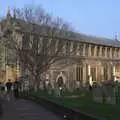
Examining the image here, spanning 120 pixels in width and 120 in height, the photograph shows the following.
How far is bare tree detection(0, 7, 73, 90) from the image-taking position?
201 ft

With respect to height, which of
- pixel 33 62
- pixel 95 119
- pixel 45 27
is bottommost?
pixel 95 119

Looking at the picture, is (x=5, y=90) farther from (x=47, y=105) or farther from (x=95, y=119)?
(x=95, y=119)

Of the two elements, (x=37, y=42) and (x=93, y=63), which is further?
(x=93, y=63)

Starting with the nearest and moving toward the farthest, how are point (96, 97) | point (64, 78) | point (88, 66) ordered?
1. point (96, 97)
2. point (64, 78)
3. point (88, 66)

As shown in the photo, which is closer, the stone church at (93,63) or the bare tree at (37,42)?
the bare tree at (37,42)

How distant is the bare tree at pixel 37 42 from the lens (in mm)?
61125

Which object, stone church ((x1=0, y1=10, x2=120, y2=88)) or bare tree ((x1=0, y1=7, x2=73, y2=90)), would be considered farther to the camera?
stone church ((x1=0, y1=10, x2=120, y2=88))

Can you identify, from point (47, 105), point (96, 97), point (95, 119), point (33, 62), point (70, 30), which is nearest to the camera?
point (95, 119)

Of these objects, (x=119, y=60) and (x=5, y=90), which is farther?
(x=119, y=60)

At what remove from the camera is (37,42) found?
6203 cm

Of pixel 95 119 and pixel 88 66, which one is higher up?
pixel 88 66

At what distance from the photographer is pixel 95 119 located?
55.7 feet

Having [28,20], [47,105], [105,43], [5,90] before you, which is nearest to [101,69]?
[105,43]

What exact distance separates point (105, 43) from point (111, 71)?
1169cm
